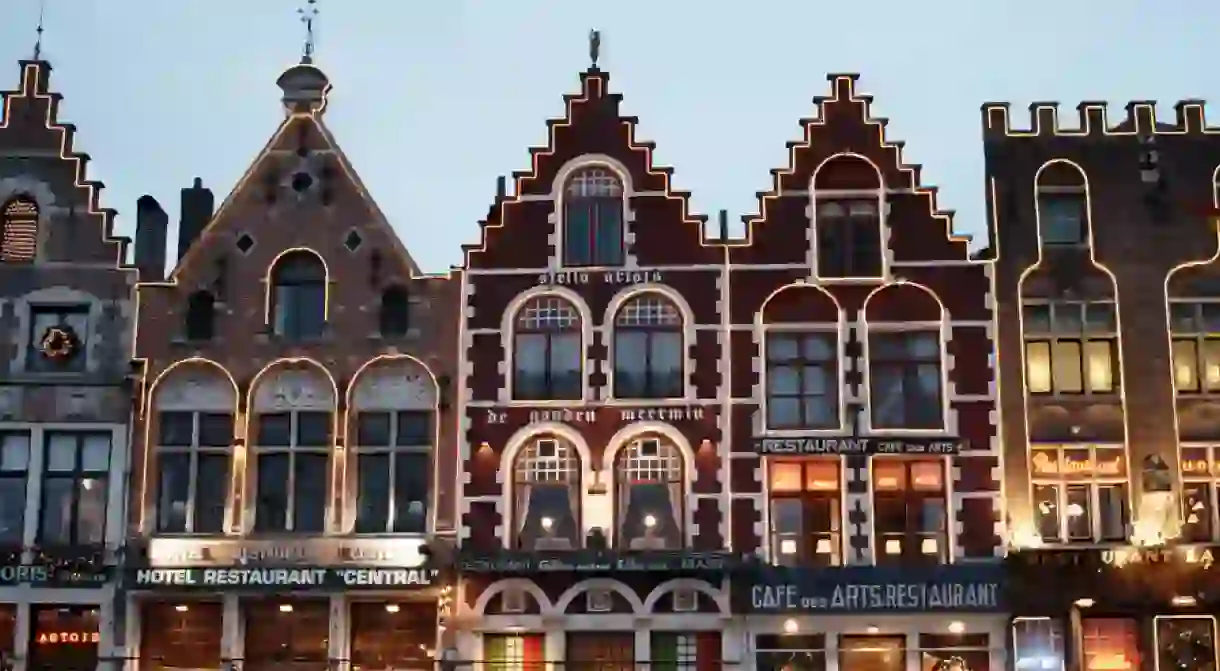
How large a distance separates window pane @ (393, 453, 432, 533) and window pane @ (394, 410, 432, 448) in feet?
0.76

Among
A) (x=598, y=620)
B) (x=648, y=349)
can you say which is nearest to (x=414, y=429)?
(x=648, y=349)

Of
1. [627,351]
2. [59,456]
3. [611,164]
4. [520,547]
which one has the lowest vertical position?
[520,547]

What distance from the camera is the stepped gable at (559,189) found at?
30.0 m

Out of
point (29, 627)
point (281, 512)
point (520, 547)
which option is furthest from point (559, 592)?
point (29, 627)

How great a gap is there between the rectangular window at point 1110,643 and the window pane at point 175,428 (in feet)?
55.2

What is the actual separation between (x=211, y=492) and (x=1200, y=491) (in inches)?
720

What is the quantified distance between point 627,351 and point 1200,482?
10.7m

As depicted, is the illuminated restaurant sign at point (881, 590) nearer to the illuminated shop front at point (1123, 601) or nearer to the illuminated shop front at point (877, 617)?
the illuminated shop front at point (877, 617)

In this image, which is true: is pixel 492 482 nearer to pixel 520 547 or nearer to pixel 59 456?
pixel 520 547

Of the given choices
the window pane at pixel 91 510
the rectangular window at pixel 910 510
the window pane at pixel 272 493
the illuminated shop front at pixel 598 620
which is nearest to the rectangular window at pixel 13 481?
the window pane at pixel 91 510

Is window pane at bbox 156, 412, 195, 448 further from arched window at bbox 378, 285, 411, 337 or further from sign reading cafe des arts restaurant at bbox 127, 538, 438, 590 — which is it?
arched window at bbox 378, 285, 411, 337

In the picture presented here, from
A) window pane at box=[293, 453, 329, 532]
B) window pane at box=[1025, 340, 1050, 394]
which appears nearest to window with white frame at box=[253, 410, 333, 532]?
window pane at box=[293, 453, 329, 532]

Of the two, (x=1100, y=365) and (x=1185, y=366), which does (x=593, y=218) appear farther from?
(x=1185, y=366)

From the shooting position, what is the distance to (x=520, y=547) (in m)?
28.6
